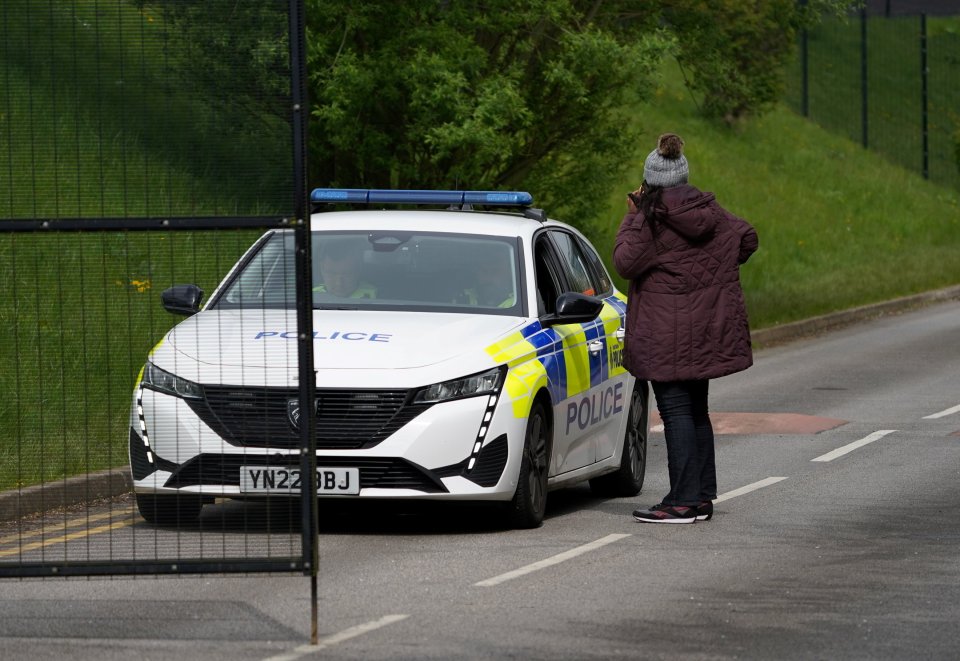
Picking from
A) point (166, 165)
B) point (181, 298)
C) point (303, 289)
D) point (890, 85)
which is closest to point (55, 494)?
point (181, 298)

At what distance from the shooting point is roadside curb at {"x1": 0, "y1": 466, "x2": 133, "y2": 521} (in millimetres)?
9914

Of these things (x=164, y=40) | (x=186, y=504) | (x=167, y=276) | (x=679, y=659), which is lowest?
(x=679, y=659)

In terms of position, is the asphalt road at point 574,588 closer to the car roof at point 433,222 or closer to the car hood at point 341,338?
the car hood at point 341,338

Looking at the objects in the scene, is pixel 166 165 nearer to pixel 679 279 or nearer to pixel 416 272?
pixel 416 272

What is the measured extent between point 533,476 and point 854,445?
493 centimetres

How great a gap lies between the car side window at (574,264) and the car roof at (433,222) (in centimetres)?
27

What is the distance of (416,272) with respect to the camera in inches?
416

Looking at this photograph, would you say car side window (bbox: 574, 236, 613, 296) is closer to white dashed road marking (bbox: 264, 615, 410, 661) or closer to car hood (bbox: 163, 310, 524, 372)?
car hood (bbox: 163, 310, 524, 372)

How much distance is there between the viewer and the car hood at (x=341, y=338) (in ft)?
25.0

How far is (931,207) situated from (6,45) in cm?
3676

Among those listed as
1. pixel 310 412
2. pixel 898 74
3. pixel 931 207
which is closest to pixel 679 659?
pixel 310 412

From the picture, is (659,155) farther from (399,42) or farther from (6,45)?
(399,42)

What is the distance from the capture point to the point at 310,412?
6.84m

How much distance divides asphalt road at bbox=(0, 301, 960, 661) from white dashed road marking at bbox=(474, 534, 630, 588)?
0.02 m
